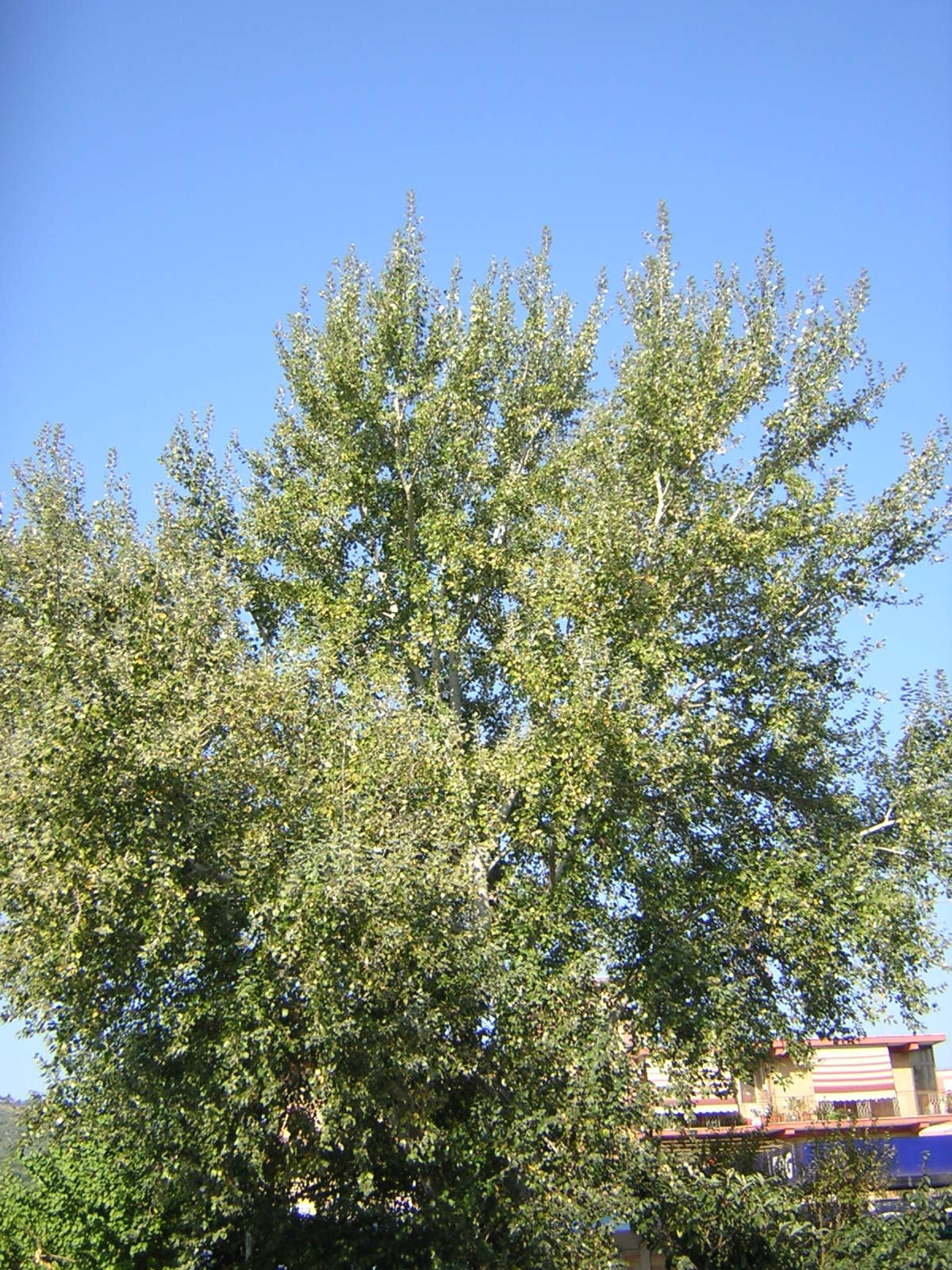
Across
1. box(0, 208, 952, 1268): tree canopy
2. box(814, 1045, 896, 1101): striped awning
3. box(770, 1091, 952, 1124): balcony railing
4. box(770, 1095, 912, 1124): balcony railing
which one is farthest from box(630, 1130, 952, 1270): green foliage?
box(814, 1045, 896, 1101): striped awning

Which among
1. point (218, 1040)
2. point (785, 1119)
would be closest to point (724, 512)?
point (218, 1040)

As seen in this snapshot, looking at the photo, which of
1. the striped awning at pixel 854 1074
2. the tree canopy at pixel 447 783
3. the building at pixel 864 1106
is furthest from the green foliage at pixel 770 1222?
the striped awning at pixel 854 1074

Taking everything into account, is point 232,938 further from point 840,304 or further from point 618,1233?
point 618,1233

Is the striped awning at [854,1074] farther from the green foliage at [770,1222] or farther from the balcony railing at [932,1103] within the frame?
the green foliage at [770,1222]

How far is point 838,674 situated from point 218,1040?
37.6 ft

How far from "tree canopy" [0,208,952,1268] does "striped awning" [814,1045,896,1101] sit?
2367cm

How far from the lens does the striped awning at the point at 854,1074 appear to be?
38.6 metres

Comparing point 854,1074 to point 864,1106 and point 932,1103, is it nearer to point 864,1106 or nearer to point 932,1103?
point 864,1106

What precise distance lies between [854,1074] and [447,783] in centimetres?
2951

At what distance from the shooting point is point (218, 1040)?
14.4m

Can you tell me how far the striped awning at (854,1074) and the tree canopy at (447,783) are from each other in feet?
77.7

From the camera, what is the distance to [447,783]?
16141 millimetres

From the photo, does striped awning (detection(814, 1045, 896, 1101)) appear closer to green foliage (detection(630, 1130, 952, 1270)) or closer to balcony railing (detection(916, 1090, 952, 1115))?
balcony railing (detection(916, 1090, 952, 1115))

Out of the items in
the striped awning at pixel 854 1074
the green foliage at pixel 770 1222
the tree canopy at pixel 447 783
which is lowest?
the green foliage at pixel 770 1222
